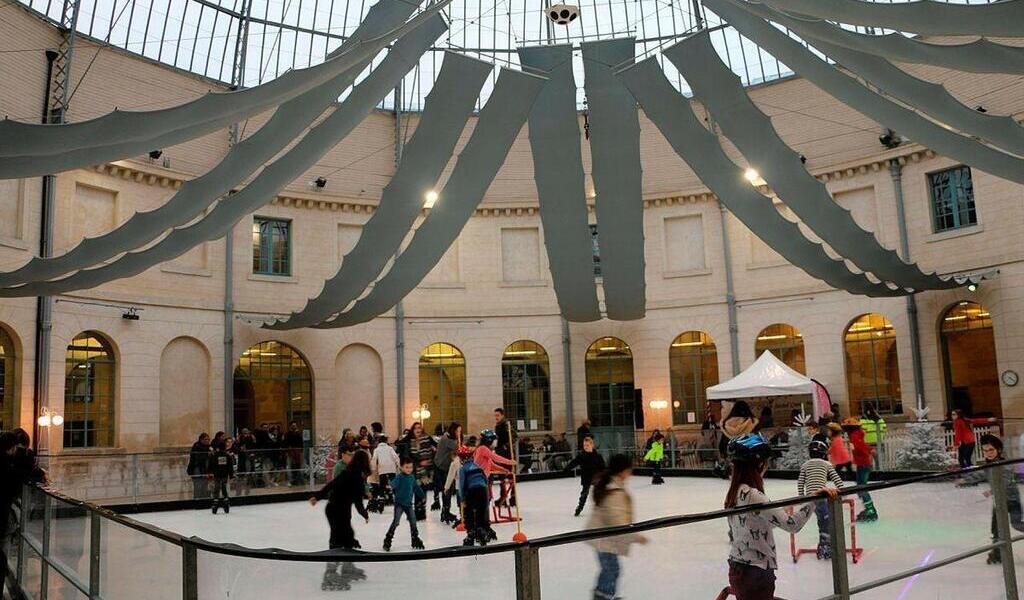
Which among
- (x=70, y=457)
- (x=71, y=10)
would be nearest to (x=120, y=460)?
(x=70, y=457)

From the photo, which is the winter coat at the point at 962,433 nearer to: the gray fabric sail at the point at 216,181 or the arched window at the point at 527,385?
the gray fabric sail at the point at 216,181

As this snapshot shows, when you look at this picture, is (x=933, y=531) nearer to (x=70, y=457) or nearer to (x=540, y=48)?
(x=540, y=48)

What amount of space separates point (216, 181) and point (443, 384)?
15.3 meters

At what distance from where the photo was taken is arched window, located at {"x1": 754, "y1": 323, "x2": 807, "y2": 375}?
23031mm

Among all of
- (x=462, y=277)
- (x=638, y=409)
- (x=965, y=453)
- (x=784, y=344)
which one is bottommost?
(x=965, y=453)

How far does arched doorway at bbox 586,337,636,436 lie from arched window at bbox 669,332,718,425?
4.11 ft

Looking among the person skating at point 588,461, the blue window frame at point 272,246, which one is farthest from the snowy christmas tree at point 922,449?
the blue window frame at point 272,246

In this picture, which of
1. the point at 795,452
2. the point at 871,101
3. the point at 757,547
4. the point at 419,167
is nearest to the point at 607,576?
the point at 757,547

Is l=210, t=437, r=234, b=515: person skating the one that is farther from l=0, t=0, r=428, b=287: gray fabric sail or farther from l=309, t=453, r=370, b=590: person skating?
l=309, t=453, r=370, b=590: person skating

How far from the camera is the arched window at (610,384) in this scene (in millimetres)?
24969

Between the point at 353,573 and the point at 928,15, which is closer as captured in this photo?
the point at 353,573

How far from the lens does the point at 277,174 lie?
422 inches

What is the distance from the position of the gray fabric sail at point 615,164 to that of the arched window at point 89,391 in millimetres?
12101

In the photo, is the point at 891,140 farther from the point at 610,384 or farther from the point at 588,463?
the point at 588,463
